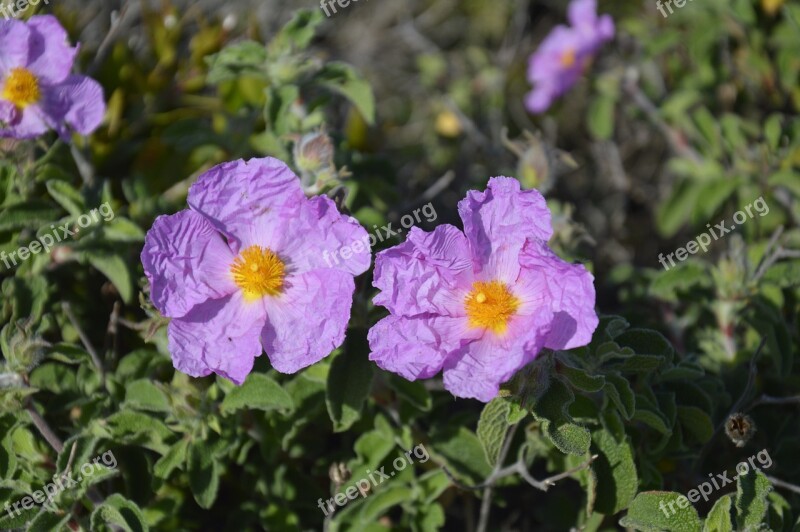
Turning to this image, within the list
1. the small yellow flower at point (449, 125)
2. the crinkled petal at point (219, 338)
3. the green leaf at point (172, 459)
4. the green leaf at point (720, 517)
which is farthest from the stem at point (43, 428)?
the small yellow flower at point (449, 125)

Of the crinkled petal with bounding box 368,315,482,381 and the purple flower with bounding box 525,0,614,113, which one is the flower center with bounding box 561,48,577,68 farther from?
the crinkled petal with bounding box 368,315,482,381

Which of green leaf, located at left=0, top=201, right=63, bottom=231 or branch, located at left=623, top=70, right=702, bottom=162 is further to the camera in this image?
branch, located at left=623, top=70, right=702, bottom=162

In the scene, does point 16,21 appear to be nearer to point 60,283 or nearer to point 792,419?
point 60,283

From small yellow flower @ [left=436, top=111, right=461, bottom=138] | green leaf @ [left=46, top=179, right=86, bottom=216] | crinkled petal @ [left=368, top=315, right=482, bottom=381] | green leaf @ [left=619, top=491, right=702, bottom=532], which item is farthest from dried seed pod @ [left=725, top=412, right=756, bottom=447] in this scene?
small yellow flower @ [left=436, top=111, right=461, bottom=138]

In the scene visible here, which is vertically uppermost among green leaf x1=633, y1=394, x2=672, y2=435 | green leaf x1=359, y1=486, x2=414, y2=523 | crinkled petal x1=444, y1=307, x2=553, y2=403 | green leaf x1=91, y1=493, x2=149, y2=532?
crinkled petal x1=444, y1=307, x2=553, y2=403

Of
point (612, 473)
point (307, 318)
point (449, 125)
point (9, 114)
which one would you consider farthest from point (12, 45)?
point (449, 125)

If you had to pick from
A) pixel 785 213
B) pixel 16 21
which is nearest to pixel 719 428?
pixel 785 213

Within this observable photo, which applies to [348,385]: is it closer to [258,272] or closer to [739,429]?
[258,272]
